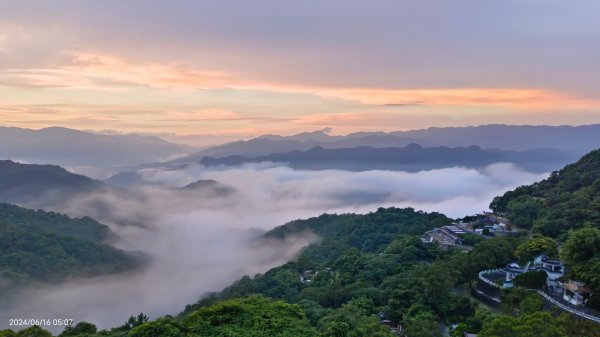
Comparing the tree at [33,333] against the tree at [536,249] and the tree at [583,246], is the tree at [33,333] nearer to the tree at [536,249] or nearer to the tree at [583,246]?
the tree at [583,246]

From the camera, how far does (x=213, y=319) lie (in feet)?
41.9

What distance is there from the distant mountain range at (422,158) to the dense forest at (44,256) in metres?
130

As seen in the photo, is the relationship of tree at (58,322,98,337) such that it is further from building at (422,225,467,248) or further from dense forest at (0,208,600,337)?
building at (422,225,467,248)

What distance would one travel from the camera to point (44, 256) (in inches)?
1832

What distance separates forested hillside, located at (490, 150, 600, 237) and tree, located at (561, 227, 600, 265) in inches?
189

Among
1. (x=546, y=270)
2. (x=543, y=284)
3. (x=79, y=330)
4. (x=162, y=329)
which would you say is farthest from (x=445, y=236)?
(x=162, y=329)

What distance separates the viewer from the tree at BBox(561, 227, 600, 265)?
1762 cm

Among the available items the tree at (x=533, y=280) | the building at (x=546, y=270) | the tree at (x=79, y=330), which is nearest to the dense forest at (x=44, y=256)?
the tree at (x=79, y=330)

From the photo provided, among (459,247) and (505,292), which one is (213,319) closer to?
(505,292)

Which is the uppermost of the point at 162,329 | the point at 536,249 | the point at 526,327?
the point at 526,327

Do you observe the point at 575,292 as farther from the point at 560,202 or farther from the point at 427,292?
the point at 560,202

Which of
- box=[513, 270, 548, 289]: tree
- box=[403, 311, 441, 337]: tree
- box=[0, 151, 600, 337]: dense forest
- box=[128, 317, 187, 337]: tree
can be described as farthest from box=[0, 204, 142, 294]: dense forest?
box=[513, 270, 548, 289]: tree

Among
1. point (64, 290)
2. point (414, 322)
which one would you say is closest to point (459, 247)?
point (414, 322)

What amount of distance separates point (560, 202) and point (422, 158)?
500ft
